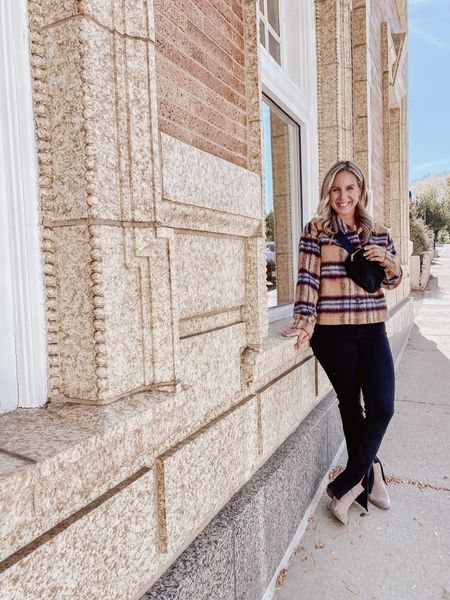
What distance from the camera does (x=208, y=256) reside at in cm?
200

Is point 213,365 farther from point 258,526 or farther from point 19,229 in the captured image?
point 19,229

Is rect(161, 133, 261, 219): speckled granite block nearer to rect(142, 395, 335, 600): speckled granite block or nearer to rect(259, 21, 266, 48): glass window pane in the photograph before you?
rect(142, 395, 335, 600): speckled granite block

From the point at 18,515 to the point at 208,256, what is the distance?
125 centimetres

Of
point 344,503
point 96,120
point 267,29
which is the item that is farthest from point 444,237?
point 96,120

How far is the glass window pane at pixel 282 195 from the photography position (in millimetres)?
3830

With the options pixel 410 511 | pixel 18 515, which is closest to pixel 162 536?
pixel 18 515

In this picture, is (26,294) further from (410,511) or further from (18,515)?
(410,511)

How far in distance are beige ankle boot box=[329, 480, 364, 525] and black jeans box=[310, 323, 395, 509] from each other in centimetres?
3

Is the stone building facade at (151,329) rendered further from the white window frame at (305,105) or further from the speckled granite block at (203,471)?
the white window frame at (305,105)

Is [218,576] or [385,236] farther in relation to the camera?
[385,236]

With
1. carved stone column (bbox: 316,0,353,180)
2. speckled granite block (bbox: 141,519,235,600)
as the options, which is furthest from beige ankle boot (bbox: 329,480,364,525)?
carved stone column (bbox: 316,0,353,180)

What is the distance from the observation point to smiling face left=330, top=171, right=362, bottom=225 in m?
2.73

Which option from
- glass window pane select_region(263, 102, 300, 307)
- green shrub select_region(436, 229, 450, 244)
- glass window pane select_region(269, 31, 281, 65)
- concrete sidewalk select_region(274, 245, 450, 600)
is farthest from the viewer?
green shrub select_region(436, 229, 450, 244)

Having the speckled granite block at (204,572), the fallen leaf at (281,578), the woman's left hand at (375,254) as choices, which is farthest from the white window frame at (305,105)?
the speckled granite block at (204,572)
